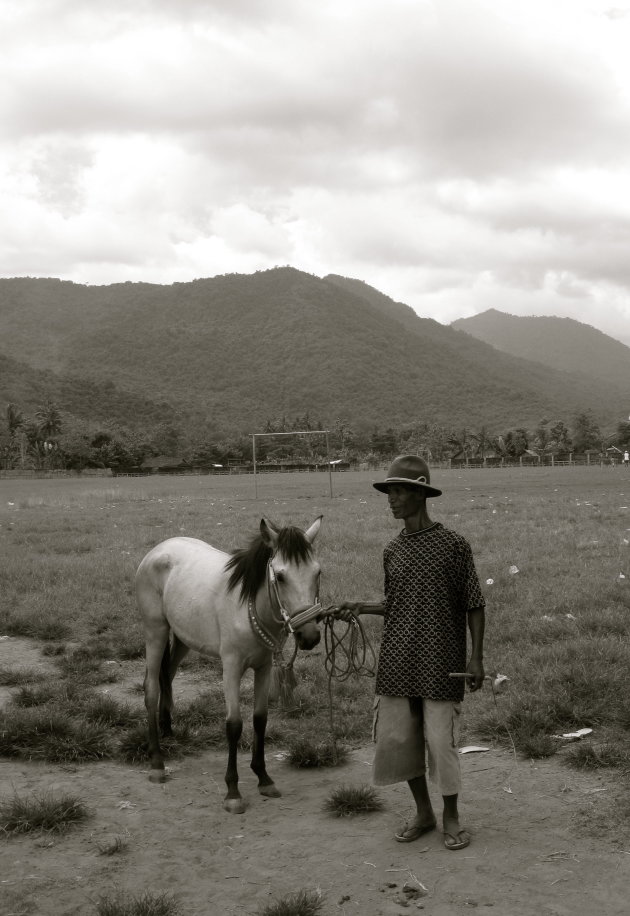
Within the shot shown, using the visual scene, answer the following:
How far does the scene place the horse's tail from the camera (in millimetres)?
6680

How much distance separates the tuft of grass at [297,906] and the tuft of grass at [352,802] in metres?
1.16

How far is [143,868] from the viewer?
14.6ft

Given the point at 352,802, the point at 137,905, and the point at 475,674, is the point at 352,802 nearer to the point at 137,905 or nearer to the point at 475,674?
the point at 475,674

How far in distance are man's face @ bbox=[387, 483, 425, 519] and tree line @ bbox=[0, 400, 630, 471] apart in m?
99.4

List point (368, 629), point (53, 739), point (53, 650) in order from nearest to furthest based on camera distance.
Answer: point (53, 739), point (53, 650), point (368, 629)

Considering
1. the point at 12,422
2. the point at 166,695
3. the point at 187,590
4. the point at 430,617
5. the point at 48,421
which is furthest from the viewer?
the point at 12,422

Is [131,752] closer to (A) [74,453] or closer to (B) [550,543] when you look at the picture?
(B) [550,543]

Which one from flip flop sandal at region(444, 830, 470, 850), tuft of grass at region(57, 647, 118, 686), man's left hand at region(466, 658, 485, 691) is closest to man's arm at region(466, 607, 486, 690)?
man's left hand at region(466, 658, 485, 691)

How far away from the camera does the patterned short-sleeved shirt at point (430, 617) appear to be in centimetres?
465

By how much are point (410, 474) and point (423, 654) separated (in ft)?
3.52

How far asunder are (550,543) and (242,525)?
29.5 feet

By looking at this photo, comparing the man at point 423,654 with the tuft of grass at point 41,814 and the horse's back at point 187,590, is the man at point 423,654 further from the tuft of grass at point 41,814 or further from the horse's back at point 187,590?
the tuft of grass at point 41,814

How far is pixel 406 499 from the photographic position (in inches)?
192

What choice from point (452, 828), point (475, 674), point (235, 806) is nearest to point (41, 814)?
point (235, 806)
